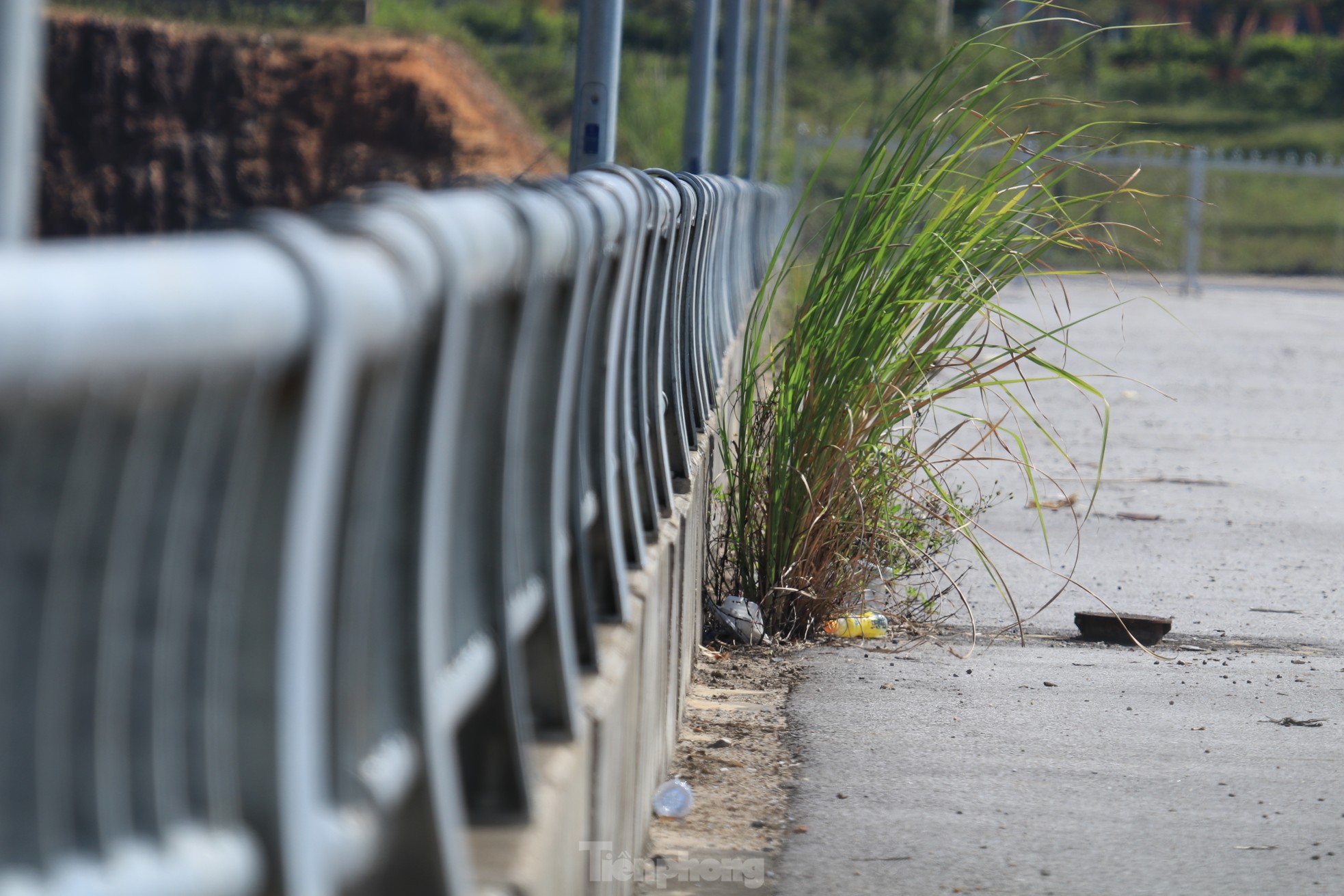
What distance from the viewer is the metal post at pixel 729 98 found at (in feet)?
52.4

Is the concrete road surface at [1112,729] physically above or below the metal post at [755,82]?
below

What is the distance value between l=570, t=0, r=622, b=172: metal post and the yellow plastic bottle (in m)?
1.71

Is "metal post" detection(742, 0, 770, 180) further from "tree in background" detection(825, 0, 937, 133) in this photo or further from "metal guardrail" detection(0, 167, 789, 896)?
"tree in background" detection(825, 0, 937, 133)

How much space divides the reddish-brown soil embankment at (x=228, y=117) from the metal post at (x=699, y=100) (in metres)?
34.1

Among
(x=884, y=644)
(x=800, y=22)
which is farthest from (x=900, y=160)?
(x=800, y=22)

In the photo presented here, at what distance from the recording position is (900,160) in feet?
16.5

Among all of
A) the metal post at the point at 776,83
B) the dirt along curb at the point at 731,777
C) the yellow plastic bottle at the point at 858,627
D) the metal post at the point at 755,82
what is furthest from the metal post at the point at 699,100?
the metal post at the point at 776,83

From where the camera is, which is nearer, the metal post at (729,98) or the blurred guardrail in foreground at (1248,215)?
the metal post at (729,98)

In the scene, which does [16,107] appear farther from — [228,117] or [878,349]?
[228,117]

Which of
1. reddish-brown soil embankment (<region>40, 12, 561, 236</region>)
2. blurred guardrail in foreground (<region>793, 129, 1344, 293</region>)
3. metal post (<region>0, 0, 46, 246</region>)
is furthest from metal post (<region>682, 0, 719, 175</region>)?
reddish-brown soil embankment (<region>40, 12, 561, 236</region>)

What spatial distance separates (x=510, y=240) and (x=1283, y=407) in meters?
12.4

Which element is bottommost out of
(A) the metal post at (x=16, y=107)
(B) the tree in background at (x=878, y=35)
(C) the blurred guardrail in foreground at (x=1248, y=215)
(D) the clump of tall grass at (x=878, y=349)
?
(C) the blurred guardrail in foreground at (x=1248, y=215)

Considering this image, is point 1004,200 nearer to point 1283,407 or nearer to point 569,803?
point 569,803

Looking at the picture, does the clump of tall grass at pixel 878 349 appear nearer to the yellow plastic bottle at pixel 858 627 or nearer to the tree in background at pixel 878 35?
the yellow plastic bottle at pixel 858 627
